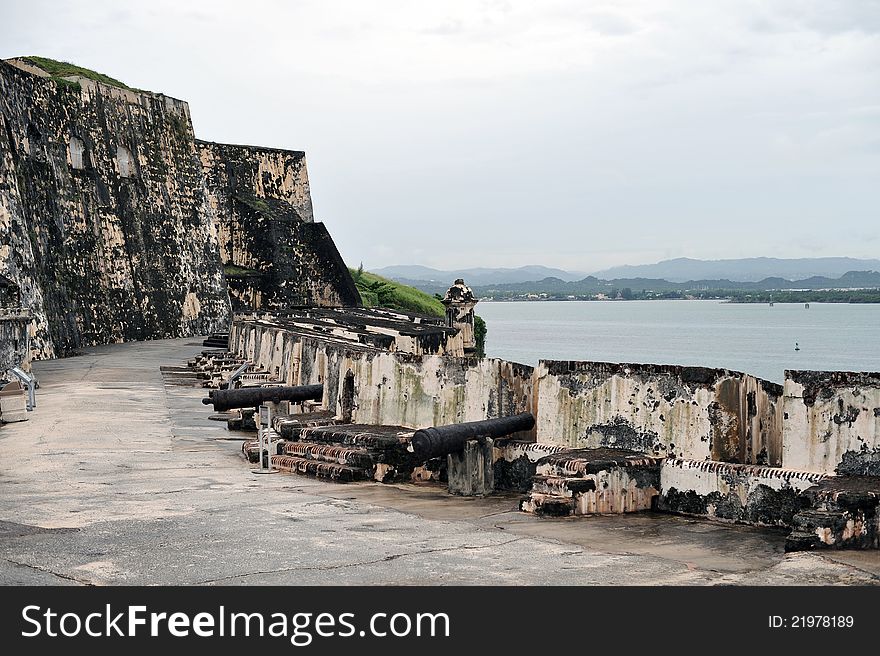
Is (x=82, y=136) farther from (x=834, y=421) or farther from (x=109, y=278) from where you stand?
(x=834, y=421)

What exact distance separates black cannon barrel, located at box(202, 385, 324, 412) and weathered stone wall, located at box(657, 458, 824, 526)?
537 cm

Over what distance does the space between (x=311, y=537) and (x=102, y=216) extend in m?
33.5

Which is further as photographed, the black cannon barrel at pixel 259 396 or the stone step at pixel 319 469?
the black cannon barrel at pixel 259 396

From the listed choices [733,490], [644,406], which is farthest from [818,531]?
[644,406]

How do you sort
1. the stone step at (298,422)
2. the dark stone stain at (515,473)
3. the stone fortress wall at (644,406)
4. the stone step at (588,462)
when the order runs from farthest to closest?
the stone step at (298,422) → the dark stone stain at (515,473) → the stone step at (588,462) → the stone fortress wall at (644,406)

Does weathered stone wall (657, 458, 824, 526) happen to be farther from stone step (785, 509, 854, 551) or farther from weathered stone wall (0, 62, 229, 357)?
weathered stone wall (0, 62, 229, 357)

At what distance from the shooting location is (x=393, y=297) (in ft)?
237

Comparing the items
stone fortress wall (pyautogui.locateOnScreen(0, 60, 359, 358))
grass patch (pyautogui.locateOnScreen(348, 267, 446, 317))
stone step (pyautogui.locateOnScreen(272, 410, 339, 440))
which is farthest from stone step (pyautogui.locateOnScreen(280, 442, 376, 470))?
grass patch (pyautogui.locateOnScreen(348, 267, 446, 317))

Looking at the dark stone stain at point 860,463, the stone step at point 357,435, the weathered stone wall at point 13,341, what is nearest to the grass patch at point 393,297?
the weathered stone wall at point 13,341

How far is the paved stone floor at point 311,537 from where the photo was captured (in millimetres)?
5520

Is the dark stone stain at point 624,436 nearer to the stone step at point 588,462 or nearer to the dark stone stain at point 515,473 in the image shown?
the stone step at point 588,462

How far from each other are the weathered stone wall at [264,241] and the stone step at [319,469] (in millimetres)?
37708

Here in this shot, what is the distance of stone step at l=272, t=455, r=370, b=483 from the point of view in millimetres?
9141

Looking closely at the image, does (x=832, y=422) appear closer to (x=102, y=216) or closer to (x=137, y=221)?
(x=102, y=216)
